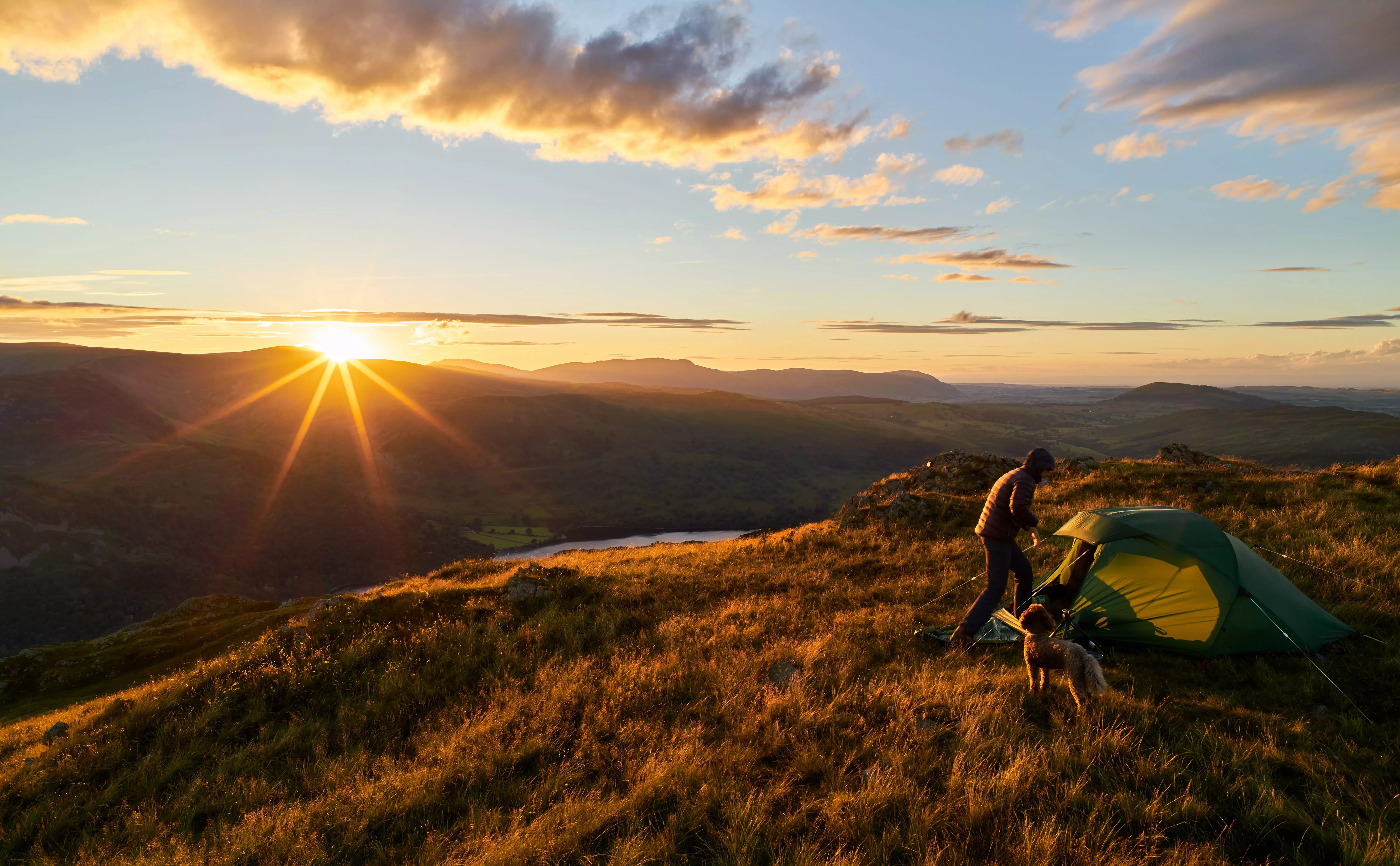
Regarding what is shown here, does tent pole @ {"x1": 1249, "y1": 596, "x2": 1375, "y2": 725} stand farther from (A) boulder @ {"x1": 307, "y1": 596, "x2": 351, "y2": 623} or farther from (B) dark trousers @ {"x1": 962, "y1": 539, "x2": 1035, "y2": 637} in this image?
(A) boulder @ {"x1": 307, "y1": 596, "x2": 351, "y2": 623}

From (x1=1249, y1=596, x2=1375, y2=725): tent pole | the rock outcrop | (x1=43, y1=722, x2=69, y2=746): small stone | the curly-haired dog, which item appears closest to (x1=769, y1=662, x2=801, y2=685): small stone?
the curly-haired dog

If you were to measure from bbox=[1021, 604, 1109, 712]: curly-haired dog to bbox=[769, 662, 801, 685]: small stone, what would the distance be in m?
3.14

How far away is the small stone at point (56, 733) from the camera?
9.47m

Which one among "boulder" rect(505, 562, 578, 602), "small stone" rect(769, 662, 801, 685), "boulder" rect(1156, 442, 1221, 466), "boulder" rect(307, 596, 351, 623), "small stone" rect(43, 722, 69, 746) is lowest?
"small stone" rect(43, 722, 69, 746)

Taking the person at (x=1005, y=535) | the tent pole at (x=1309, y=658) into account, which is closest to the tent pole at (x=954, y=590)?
the person at (x=1005, y=535)

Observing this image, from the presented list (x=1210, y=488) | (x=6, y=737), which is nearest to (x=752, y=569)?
(x=1210, y=488)

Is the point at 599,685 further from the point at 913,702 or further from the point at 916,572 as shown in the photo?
the point at 916,572

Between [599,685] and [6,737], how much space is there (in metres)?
11.9

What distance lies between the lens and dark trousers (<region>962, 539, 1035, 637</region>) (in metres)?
9.20

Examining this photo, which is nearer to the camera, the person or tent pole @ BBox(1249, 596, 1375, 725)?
tent pole @ BBox(1249, 596, 1375, 725)

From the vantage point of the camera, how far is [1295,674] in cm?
779

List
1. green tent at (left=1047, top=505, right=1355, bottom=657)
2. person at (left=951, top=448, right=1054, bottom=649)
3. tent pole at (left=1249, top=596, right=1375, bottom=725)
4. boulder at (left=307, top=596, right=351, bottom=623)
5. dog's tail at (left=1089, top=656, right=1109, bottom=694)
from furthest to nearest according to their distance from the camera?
1. boulder at (left=307, top=596, right=351, bottom=623)
2. person at (left=951, top=448, right=1054, bottom=649)
3. green tent at (left=1047, top=505, right=1355, bottom=657)
4. dog's tail at (left=1089, top=656, right=1109, bottom=694)
5. tent pole at (left=1249, top=596, right=1375, bottom=725)

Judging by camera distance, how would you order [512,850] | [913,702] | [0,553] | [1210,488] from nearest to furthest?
[512,850], [913,702], [1210,488], [0,553]

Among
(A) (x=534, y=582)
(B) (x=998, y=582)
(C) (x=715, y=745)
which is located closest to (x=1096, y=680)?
(B) (x=998, y=582)
